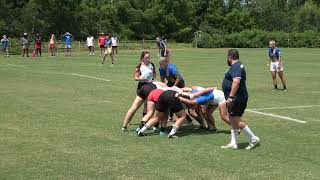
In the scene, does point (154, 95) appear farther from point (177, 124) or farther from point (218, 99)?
point (218, 99)

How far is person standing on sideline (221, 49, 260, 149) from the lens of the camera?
977cm

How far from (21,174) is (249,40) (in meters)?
73.2

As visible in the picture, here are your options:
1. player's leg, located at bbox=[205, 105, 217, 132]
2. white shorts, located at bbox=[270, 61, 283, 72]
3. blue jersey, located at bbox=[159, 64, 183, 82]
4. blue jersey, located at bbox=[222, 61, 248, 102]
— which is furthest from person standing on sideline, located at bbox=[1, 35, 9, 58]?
blue jersey, located at bbox=[222, 61, 248, 102]

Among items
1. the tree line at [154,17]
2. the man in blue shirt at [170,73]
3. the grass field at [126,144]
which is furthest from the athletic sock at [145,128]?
the tree line at [154,17]

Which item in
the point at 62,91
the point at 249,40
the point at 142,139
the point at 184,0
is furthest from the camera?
the point at 184,0

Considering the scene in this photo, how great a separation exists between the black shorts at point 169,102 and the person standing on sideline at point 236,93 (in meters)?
1.26

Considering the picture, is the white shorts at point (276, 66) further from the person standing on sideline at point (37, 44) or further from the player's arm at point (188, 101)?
the person standing on sideline at point (37, 44)

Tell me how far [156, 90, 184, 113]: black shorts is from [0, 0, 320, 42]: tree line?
62828mm

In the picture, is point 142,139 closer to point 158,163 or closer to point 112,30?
point 158,163

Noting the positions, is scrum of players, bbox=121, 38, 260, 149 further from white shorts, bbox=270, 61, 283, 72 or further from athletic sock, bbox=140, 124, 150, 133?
white shorts, bbox=270, 61, 283, 72

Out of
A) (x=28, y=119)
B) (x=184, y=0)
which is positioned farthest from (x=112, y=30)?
(x=28, y=119)

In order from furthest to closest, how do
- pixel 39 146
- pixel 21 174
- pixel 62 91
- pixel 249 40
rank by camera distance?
pixel 249 40 < pixel 62 91 < pixel 39 146 < pixel 21 174

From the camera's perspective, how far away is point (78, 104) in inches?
631

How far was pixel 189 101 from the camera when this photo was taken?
11.2m
